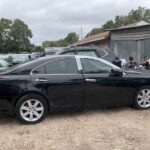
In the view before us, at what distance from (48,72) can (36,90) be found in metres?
0.55

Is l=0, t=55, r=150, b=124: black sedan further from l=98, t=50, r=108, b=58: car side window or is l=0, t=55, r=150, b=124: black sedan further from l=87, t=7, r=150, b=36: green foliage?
l=87, t=7, r=150, b=36: green foliage

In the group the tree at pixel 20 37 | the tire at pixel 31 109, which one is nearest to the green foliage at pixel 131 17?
the tree at pixel 20 37

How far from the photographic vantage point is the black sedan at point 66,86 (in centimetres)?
765

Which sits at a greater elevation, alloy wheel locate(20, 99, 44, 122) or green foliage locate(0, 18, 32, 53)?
green foliage locate(0, 18, 32, 53)

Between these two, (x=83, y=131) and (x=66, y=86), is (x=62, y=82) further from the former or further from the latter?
(x=83, y=131)

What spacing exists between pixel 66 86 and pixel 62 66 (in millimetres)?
516

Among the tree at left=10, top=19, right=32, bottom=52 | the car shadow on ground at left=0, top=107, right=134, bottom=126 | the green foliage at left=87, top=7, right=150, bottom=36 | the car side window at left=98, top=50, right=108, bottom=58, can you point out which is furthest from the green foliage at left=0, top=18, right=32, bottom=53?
the car shadow on ground at left=0, top=107, right=134, bottom=126

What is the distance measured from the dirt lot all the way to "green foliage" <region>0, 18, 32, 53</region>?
251 feet

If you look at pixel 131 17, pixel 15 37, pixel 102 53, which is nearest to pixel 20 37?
pixel 15 37

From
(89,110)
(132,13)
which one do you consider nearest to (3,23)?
(132,13)

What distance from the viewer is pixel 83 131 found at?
7.06 m

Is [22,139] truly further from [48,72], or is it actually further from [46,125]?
[48,72]

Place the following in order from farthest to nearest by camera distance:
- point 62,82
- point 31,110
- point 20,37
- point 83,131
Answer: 1. point 20,37
2. point 62,82
3. point 31,110
4. point 83,131

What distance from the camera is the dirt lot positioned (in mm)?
6262
